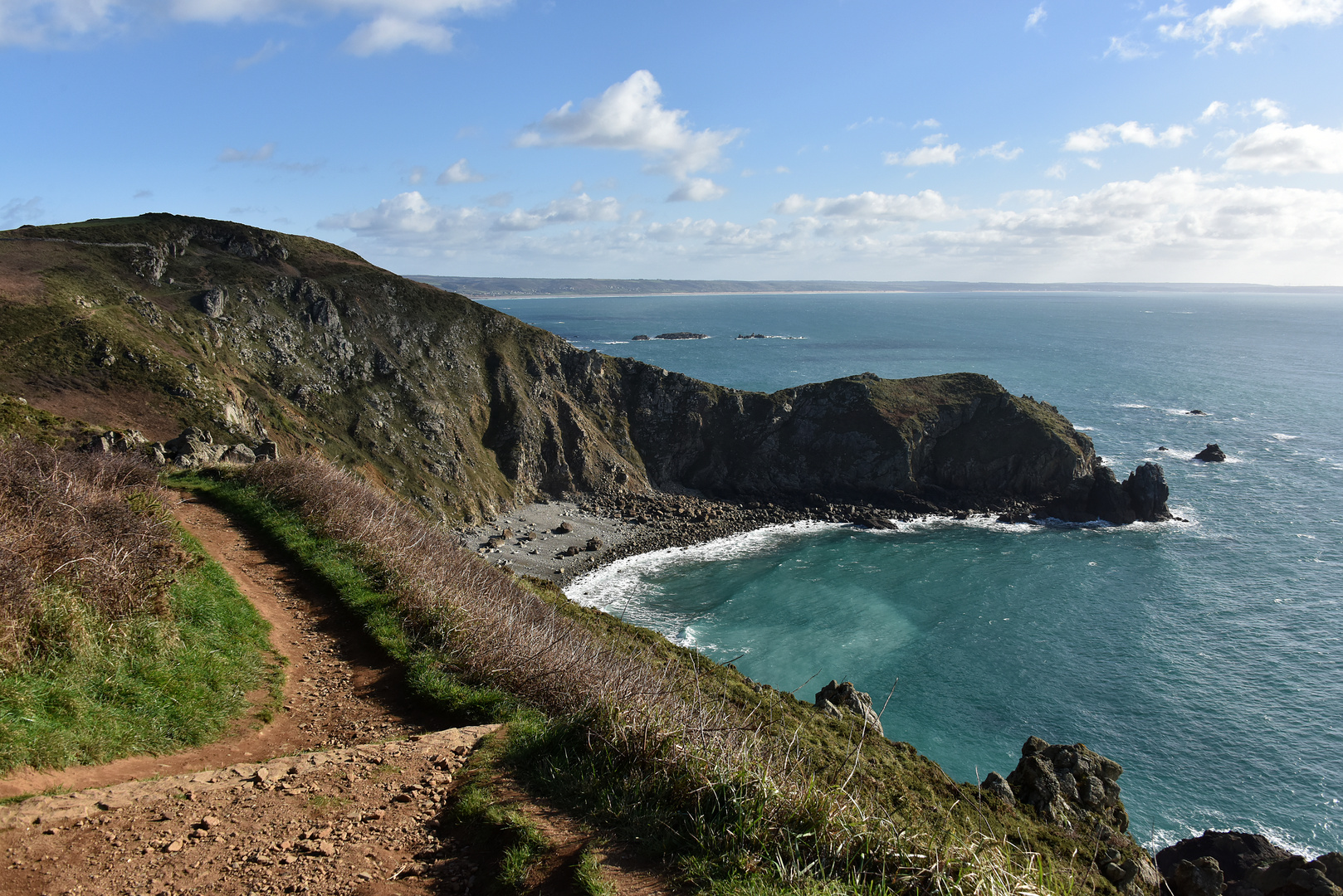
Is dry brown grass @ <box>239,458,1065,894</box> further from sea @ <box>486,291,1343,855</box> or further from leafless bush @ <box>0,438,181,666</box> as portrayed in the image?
leafless bush @ <box>0,438,181,666</box>

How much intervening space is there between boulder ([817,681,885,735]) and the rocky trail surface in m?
19.9

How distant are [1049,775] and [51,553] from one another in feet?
90.4

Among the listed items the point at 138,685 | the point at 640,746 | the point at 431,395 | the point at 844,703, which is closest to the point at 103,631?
the point at 138,685

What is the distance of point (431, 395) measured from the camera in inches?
2729

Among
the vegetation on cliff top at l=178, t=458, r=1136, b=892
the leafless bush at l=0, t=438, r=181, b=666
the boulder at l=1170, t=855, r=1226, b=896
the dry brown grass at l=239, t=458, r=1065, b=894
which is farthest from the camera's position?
the boulder at l=1170, t=855, r=1226, b=896

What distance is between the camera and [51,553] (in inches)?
444

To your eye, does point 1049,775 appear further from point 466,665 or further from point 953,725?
point 466,665

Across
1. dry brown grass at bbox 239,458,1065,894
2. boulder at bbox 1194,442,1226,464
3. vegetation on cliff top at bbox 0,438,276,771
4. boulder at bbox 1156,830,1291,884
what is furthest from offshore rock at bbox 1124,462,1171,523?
vegetation on cliff top at bbox 0,438,276,771

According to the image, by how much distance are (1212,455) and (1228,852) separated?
71.1 meters

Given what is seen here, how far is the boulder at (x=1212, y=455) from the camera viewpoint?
263ft

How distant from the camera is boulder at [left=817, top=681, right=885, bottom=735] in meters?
27.3

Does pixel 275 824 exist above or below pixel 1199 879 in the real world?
above

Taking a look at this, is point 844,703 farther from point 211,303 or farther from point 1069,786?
point 211,303

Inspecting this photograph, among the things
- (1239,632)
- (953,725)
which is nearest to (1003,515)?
(1239,632)
